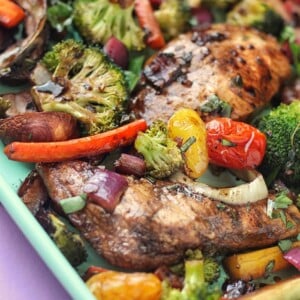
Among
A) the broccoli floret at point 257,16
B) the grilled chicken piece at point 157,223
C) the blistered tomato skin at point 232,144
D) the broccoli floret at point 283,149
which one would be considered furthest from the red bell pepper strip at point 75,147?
the broccoli floret at point 257,16

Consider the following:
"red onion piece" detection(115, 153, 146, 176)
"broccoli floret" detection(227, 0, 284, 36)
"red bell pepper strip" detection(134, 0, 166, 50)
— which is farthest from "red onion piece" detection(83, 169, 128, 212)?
"broccoli floret" detection(227, 0, 284, 36)

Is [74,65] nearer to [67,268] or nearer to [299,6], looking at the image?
[67,268]

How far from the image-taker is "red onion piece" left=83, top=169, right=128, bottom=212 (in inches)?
121

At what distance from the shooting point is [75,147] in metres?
3.31

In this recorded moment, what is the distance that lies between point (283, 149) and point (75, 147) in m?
1.24

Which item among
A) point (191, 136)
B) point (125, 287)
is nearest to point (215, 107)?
point (191, 136)

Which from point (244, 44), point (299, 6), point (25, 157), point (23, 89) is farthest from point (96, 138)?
point (299, 6)

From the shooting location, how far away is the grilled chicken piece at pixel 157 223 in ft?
10.1

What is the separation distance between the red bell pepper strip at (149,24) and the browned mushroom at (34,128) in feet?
3.71

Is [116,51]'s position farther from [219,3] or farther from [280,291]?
[280,291]

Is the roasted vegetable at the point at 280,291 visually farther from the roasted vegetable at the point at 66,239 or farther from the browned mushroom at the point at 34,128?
the browned mushroom at the point at 34,128

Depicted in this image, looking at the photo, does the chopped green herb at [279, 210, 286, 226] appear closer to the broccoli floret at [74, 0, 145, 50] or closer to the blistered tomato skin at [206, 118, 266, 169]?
the blistered tomato skin at [206, 118, 266, 169]

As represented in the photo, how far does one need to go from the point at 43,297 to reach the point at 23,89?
3.99 feet

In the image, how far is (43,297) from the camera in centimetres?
326
